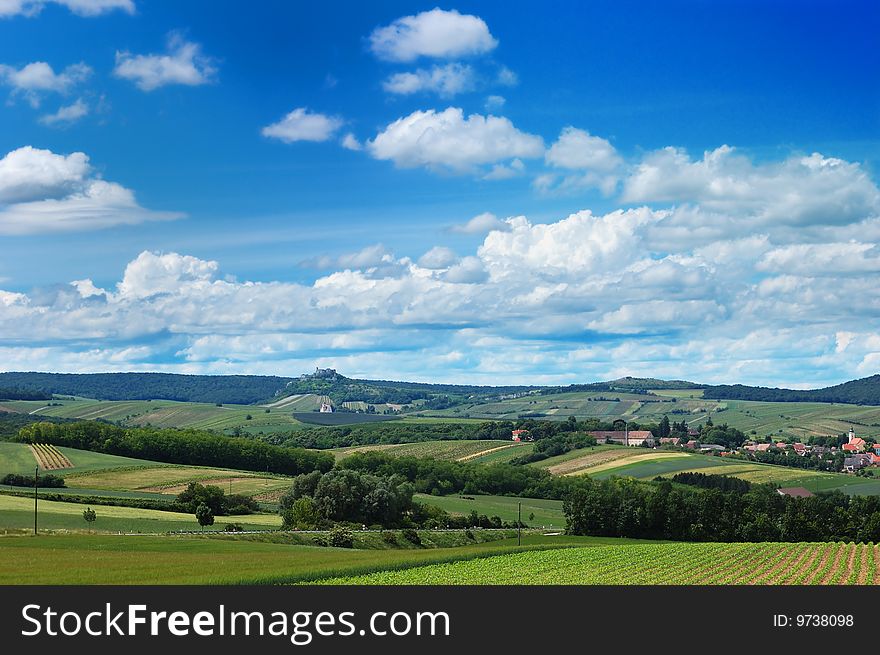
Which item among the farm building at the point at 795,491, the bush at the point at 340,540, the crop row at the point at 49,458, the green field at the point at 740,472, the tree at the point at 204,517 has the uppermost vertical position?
the crop row at the point at 49,458

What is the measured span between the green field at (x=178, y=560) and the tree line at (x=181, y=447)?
83.9m

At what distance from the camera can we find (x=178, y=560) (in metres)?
65.9

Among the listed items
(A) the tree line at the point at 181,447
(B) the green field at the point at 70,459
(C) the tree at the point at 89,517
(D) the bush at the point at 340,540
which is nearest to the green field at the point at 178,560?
(D) the bush at the point at 340,540

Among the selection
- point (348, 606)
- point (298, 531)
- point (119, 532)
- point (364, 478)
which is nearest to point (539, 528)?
point (364, 478)

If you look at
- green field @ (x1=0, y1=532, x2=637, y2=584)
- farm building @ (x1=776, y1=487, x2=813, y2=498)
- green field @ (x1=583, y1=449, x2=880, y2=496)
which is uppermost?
green field @ (x1=0, y1=532, x2=637, y2=584)

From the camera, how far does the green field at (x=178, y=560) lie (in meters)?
54.6

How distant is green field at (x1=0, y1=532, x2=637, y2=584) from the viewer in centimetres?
5462

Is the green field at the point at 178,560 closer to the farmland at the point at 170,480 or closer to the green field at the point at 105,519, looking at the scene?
the green field at the point at 105,519

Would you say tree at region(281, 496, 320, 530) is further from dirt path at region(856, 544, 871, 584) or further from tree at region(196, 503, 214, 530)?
dirt path at region(856, 544, 871, 584)

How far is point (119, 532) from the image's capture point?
306 ft

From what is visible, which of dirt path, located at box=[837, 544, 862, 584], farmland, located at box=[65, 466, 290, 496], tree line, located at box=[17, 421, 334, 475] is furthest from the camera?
tree line, located at box=[17, 421, 334, 475]

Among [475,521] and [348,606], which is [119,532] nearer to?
[475,521]

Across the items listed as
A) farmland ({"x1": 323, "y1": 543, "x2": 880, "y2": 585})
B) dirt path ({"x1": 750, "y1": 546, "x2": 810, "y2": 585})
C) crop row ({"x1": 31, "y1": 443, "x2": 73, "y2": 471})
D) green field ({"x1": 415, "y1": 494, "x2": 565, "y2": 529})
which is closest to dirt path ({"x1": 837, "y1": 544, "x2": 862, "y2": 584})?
farmland ({"x1": 323, "y1": 543, "x2": 880, "y2": 585})

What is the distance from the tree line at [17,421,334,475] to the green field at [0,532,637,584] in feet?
275
